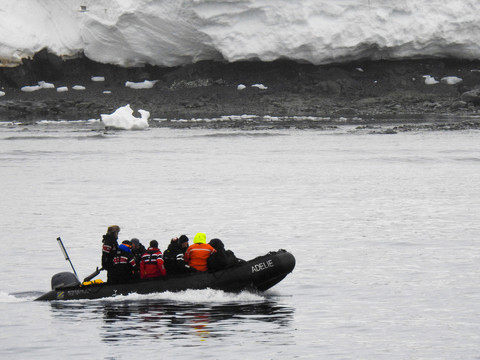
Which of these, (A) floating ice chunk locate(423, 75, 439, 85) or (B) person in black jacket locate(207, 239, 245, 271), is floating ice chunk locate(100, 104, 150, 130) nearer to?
(A) floating ice chunk locate(423, 75, 439, 85)

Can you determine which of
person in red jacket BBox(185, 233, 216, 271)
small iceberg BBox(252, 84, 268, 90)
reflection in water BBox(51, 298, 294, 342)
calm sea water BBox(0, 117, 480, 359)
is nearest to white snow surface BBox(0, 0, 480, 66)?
small iceberg BBox(252, 84, 268, 90)

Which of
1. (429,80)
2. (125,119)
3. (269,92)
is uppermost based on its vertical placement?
(429,80)

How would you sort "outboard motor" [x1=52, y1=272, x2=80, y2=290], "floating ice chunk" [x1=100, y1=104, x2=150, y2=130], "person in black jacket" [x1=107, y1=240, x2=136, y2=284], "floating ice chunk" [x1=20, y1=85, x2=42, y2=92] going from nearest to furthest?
"person in black jacket" [x1=107, y1=240, x2=136, y2=284] → "outboard motor" [x1=52, y1=272, x2=80, y2=290] → "floating ice chunk" [x1=100, y1=104, x2=150, y2=130] → "floating ice chunk" [x1=20, y1=85, x2=42, y2=92]

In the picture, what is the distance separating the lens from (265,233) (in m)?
20.1

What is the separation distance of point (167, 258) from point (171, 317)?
1.47 m

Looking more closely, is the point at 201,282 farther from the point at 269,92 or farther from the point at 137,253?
the point at 269,92

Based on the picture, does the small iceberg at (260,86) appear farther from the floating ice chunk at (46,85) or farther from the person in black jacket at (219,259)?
the person in black jacket at (219,259)

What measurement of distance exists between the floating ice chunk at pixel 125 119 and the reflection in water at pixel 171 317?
1174 inches

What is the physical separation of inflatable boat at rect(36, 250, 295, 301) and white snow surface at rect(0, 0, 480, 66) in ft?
109

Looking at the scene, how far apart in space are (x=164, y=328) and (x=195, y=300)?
1.70 m

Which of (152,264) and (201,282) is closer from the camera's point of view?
(201,282)

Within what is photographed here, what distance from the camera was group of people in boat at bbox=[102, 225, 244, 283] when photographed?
1429 centimetres

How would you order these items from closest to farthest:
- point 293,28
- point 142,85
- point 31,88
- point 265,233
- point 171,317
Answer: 1. point 171,317
2. point 265,233
3. point 293,28
4. point 142,85
5. point 31,88

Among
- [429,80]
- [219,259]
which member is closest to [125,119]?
[429,80]
